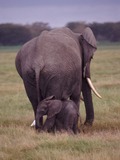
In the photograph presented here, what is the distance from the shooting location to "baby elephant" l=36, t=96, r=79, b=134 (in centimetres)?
880

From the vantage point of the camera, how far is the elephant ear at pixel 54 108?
878cm

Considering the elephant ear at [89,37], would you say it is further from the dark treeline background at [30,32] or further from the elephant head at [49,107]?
the dark treeline background at [30,32]

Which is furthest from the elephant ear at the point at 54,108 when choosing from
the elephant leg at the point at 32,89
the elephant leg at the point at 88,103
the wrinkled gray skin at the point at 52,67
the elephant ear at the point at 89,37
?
the elephant ear at the point at 89,37

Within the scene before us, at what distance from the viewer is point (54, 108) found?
881 centimetres

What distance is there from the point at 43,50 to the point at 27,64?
0.32m

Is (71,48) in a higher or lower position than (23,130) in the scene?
higher

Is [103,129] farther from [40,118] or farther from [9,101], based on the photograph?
[9,101]

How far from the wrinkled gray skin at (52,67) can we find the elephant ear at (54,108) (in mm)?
123

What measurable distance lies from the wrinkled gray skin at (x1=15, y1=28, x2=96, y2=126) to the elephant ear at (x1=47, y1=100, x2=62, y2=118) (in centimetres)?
12

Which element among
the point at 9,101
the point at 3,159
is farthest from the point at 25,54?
the point at 9,101

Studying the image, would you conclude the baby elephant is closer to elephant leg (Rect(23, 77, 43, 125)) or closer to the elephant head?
the elephant head

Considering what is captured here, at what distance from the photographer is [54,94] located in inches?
348

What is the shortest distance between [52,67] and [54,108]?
611 millimetres

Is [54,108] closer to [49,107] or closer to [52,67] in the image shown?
[49,107]
